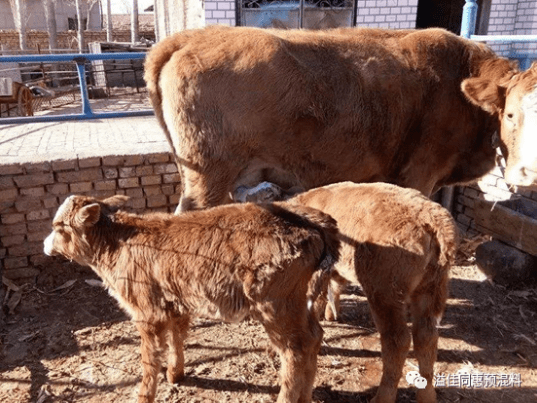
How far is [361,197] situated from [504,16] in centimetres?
1110

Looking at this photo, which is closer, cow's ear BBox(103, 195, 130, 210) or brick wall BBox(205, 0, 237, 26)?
cow's ear BBox(103, 195, 130, 210)

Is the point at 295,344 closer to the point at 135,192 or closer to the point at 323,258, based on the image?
the point at 323,258

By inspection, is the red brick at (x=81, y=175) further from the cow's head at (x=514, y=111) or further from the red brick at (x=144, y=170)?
the cow's head at (x=514, y=111)

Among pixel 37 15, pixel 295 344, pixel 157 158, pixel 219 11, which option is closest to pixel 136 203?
pixel 157 158

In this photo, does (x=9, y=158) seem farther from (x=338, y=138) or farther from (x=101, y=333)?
(x=338, y=138)

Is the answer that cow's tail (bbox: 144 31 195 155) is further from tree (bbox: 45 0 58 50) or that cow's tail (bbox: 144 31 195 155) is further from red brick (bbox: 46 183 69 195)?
tree (bbox: 45 0 58 50)

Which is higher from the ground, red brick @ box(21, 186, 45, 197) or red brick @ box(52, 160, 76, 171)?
red brick @ box(52, 160, 76, 171)

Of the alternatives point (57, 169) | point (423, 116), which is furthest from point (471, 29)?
point (57, 169)

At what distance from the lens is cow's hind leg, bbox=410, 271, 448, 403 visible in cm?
345

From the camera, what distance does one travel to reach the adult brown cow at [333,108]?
4180mm

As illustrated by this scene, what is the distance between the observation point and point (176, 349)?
3875 millimetres

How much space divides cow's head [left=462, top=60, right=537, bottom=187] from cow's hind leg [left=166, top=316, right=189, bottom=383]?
331cm

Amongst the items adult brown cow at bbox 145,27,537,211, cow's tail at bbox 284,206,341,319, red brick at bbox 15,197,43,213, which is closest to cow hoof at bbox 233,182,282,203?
adult brown cow at bbox 145,27,537,211

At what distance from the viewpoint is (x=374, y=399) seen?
3.62 metres
